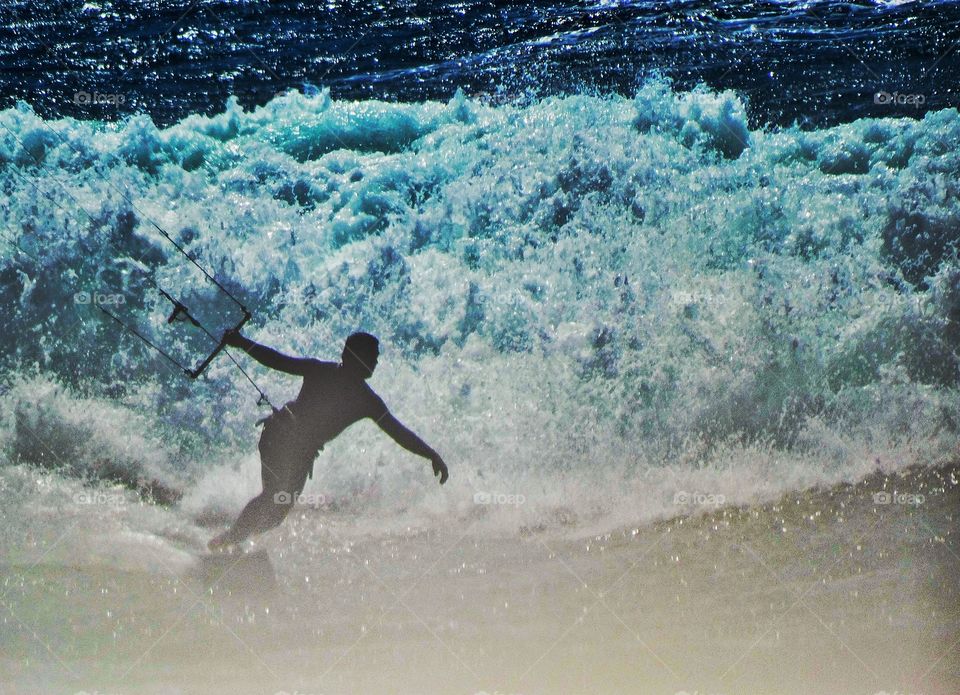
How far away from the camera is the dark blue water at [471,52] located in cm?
320

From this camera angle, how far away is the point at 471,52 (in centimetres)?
323

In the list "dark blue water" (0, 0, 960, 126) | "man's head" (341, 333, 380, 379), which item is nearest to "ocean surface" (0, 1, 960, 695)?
"dark blue water" (0, 0, 960, 126)

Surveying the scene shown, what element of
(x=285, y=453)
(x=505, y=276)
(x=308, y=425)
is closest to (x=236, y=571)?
(x=285, y=453)

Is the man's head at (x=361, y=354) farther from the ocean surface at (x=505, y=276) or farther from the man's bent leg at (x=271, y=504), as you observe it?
the man's bent leg at (x=271, y=504)

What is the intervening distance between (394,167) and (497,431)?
93 cm

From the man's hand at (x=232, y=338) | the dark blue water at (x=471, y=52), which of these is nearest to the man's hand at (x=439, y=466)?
the man's hand at (x=232, y=338)

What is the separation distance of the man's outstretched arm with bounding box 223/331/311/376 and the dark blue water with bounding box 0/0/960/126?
0.75 metres

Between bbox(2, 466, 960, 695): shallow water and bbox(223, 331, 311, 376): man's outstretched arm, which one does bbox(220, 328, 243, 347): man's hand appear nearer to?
bbox(223, 331, 311, 376): man's outstretched arm

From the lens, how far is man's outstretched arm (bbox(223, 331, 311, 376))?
3002 mm

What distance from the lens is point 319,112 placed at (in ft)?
10.6

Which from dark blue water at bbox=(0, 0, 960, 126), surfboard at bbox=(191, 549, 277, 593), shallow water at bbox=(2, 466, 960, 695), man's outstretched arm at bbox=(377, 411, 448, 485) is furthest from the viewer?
dark blue water at bbox=(0, 0, 960, 126)

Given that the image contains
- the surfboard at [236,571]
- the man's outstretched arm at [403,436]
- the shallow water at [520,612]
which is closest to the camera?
the shallow water at [520,612]

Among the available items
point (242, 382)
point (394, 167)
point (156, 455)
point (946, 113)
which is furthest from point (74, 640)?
point (946, 113)

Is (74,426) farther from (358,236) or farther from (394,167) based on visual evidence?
(394,167)
